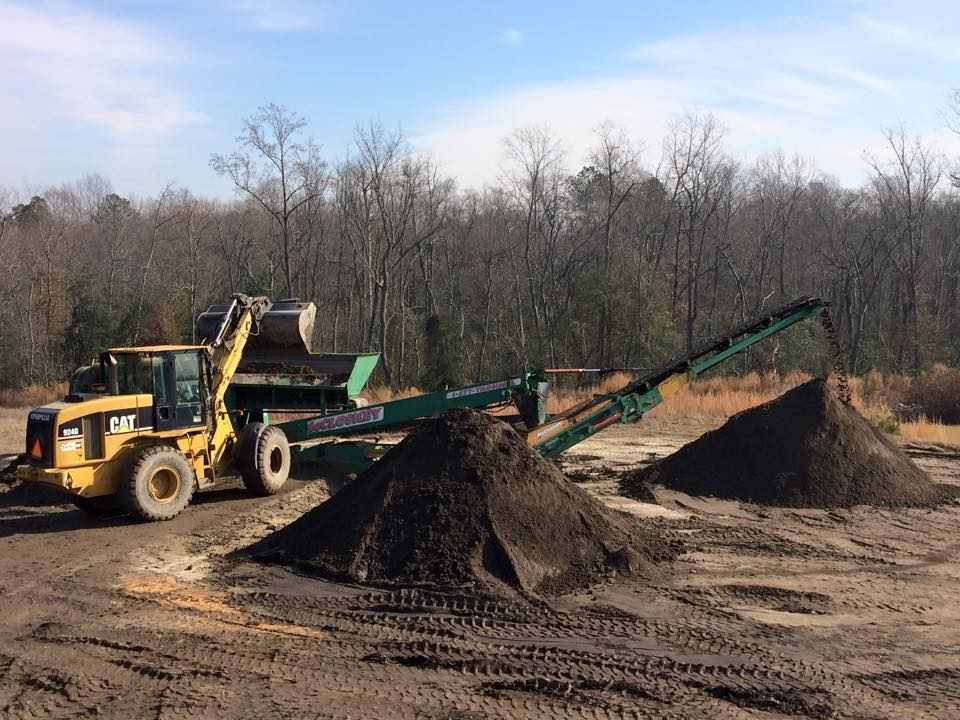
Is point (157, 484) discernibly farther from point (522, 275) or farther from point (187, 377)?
point (522, 275)

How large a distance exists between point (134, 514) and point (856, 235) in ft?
164

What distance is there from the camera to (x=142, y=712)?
18.0ft

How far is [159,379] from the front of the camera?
10.6m

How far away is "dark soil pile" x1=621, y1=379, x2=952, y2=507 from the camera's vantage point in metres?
11.8

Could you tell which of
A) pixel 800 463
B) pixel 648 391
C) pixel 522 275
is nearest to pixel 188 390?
pixel 648 391

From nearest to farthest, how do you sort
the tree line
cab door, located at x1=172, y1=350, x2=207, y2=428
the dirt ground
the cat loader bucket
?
1. the dirt ground
2. cab door, located at x1=172, y1=350, x2=207, y2=428
3. the cat loader bucket
4. the tree line

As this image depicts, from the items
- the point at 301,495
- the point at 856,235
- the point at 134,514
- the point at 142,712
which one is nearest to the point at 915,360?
the point at 856,235

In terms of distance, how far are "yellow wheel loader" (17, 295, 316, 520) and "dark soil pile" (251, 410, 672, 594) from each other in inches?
78.2

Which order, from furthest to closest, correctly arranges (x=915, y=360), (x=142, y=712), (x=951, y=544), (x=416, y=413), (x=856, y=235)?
(x=856, y=235)
(x=915, y=360)
(x=416, y=413)
(x=951, y=544)
(x=142, y=712)

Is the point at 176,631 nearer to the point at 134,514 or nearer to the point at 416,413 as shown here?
the point at 134,514

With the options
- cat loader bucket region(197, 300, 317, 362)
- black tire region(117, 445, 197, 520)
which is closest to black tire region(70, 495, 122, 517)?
black tire region(117, 445, 197, 520)

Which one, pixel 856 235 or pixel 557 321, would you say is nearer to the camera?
pixel 557 321

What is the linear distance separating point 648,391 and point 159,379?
22.3ft

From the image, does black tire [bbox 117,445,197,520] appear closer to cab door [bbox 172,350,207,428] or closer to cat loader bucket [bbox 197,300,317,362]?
cab door [bbox 172,350,207,428]
